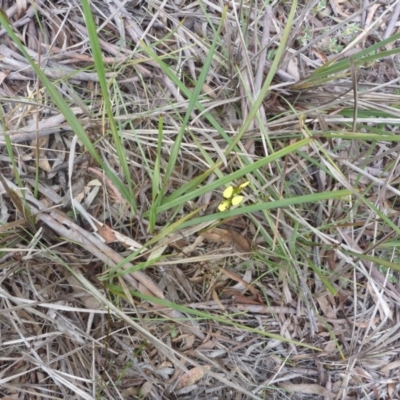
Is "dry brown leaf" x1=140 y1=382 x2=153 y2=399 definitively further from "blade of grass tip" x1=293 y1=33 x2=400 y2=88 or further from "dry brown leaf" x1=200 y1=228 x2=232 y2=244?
"blade of grass tip" x1=293 y1=33 x2=400 y2=88

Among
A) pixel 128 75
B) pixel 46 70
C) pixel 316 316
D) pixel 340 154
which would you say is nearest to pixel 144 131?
pixel 128 75

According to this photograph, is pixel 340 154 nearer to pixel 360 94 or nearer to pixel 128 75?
pixel 360 94

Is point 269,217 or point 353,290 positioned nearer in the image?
point 269,217

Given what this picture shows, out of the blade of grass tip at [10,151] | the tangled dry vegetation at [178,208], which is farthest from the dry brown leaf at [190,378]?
the blade of grass tip at [10,151]

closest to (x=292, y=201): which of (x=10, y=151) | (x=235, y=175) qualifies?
(x=235, y=175)

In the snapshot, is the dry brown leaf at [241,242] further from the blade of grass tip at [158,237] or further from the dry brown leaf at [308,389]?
the dry brown leaf at [308,389]

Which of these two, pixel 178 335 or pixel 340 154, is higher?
pixel 340 154

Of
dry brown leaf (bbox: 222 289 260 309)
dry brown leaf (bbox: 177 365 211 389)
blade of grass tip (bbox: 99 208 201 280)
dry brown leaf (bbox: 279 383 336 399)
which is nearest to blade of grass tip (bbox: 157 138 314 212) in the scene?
blade of grass tip (bbox: 99 208 201 280)

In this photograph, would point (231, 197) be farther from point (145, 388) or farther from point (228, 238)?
point (145, 388)
